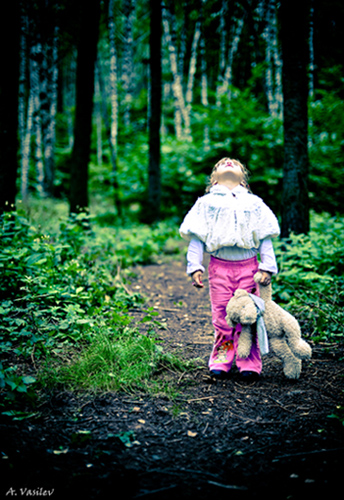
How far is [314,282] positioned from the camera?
16.6 ft

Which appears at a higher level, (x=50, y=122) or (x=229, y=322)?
(x=50, y=122)

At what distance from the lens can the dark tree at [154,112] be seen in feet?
32.8

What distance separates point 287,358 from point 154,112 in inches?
344

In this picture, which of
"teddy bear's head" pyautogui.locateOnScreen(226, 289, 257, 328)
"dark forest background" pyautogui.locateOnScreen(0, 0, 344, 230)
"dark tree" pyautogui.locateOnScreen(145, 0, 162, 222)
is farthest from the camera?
"dark tree" pyautogui.locateOnScreen(145, 0, 162, 222)

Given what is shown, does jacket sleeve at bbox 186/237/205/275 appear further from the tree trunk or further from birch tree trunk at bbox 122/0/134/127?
birch tree trunk at bbox 122/0/134/127

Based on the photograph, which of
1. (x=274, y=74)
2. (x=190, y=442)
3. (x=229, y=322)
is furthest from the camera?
(x=274, y=74)

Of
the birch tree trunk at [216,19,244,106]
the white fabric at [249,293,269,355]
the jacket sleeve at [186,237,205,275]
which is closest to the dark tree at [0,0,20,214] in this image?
the jacket sleeve at [186,237,205,275]

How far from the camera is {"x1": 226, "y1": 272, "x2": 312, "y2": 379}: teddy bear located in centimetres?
Result: 305

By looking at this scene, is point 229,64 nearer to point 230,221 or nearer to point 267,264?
point 230,221

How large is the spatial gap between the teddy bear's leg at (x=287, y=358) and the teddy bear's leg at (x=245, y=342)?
219 millimetres

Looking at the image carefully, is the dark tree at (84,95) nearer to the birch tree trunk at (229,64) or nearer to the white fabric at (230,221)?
the white fabric at (230,221)

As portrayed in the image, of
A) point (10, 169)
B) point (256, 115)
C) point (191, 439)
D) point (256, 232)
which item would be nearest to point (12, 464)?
point (191, 439)

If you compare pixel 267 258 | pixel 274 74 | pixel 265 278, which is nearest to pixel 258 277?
pixel 265 278

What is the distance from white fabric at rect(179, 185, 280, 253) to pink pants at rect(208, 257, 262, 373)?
0.59 ft
